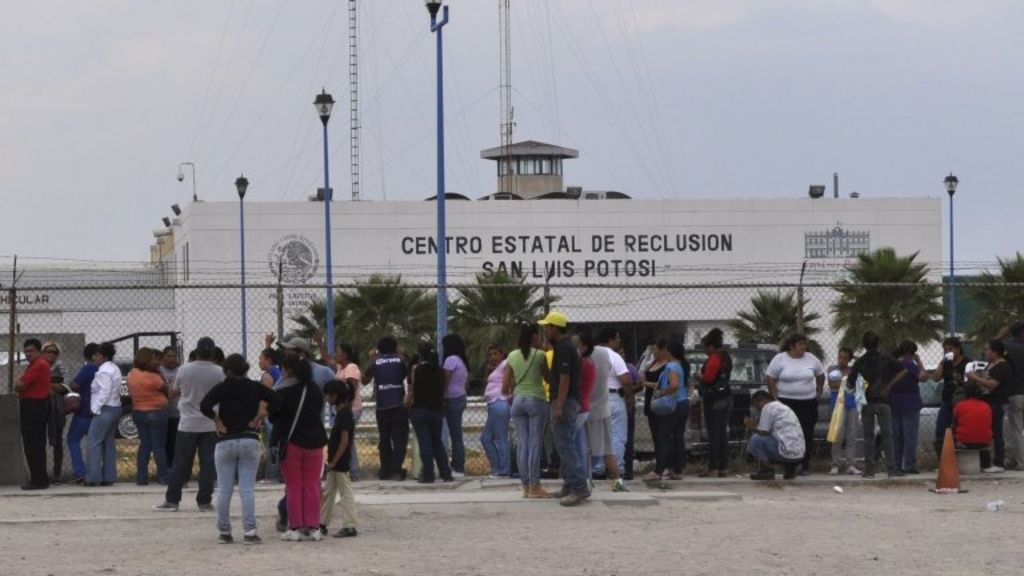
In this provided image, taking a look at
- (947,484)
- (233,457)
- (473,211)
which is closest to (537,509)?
(233,457)

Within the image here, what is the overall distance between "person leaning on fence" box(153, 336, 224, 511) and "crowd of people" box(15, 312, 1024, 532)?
2 cm

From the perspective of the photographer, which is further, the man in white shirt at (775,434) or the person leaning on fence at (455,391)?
the person leaning on fence at (455,391)

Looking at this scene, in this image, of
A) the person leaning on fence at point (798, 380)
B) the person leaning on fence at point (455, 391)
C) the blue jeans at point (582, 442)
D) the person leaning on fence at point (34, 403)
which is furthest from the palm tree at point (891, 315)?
the person leaning on fence at point (34, 403)

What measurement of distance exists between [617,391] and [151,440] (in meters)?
5.16

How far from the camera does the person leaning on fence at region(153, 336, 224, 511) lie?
1639 cm

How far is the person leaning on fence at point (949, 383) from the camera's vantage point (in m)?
20.3

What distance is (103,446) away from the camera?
63.7 ft

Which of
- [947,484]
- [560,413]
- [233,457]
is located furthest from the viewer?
[947,484]

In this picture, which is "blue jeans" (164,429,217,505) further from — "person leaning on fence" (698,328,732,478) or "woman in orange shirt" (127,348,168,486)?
"person leaning on fence" (698,328,732,478)

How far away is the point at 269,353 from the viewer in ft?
61.0

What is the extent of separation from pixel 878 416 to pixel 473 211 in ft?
191

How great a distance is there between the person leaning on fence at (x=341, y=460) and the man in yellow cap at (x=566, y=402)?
242 cm

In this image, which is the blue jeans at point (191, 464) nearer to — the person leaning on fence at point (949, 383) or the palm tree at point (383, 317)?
the person leaning on fence at point (949, 383)

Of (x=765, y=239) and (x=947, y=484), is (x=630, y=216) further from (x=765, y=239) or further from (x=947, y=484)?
(x=947, y=484)
